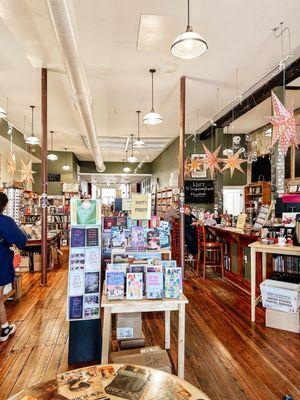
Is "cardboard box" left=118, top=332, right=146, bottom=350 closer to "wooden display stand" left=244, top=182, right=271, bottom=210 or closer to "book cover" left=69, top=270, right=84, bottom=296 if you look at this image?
"book cover" left=69, top=270, right=84, bottom=296

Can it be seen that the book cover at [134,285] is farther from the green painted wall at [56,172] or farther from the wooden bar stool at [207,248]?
the green painted wall at [56,172]

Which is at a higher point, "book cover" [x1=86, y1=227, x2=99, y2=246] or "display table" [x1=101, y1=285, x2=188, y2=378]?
"book cover" [x1=86, y1=227, x2=99, y2=246]

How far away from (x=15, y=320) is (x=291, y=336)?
3.44 m

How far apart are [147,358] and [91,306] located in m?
0.76

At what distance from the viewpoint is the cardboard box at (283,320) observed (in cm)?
346

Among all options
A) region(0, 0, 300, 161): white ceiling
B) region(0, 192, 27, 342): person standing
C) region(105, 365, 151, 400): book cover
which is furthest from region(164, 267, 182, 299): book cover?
region(0, 0, 300, 161): white ceiling

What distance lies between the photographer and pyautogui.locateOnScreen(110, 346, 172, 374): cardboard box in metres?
2.11

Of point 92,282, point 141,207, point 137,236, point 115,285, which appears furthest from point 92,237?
point 141,207

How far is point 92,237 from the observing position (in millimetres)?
2711

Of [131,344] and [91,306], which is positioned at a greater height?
[91,306]

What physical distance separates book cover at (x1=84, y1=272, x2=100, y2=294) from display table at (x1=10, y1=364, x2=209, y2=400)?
1158 mm

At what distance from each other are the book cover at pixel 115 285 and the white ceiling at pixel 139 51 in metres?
3.00

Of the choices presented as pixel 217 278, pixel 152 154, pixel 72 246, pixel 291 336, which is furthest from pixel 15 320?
pixel 152 154

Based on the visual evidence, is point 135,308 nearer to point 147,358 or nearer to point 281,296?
point 147,358
